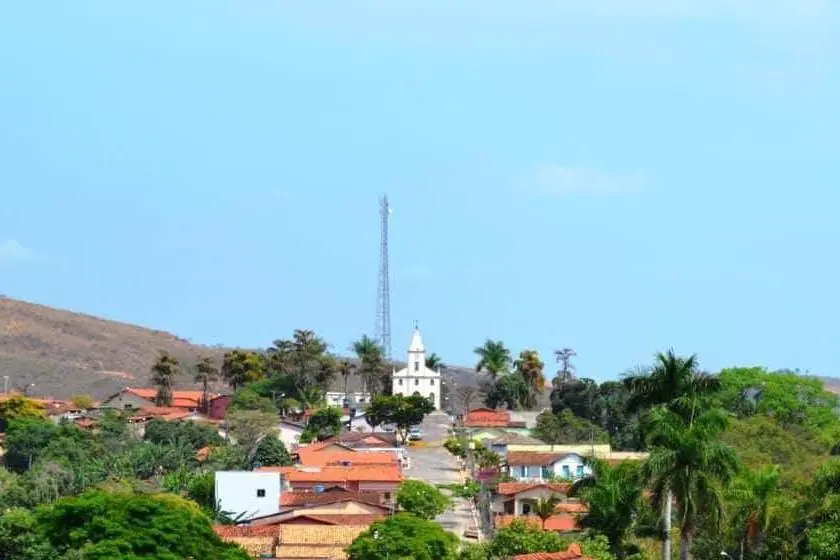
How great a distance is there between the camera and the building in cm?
12381

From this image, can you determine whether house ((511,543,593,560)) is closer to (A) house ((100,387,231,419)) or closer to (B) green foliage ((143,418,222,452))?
(B) green foliage ((143,418,222,452))

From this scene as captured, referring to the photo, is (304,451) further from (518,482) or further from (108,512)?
(108,512)

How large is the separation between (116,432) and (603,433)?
30.0 meters

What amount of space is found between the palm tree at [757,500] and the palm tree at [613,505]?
110 inches

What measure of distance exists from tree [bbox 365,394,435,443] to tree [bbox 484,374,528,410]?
798 inches

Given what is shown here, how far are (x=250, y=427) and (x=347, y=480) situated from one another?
60.2ft

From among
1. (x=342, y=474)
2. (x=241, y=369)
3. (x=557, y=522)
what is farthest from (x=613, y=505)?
(x=241, y=369)

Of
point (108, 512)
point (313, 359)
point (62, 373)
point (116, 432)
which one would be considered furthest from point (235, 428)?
point (62, 373)

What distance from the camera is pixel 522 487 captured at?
226 ft

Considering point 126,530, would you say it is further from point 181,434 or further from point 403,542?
point 181,434

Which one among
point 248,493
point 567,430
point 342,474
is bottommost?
point 248,493

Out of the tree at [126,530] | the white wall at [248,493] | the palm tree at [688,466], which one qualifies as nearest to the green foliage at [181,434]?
the white wall at [248,493]

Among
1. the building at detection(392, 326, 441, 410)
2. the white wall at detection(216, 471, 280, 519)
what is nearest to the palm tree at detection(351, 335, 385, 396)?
the building at detection(392, 326, 441, 410)

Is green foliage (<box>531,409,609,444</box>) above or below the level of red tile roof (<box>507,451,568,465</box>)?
above
